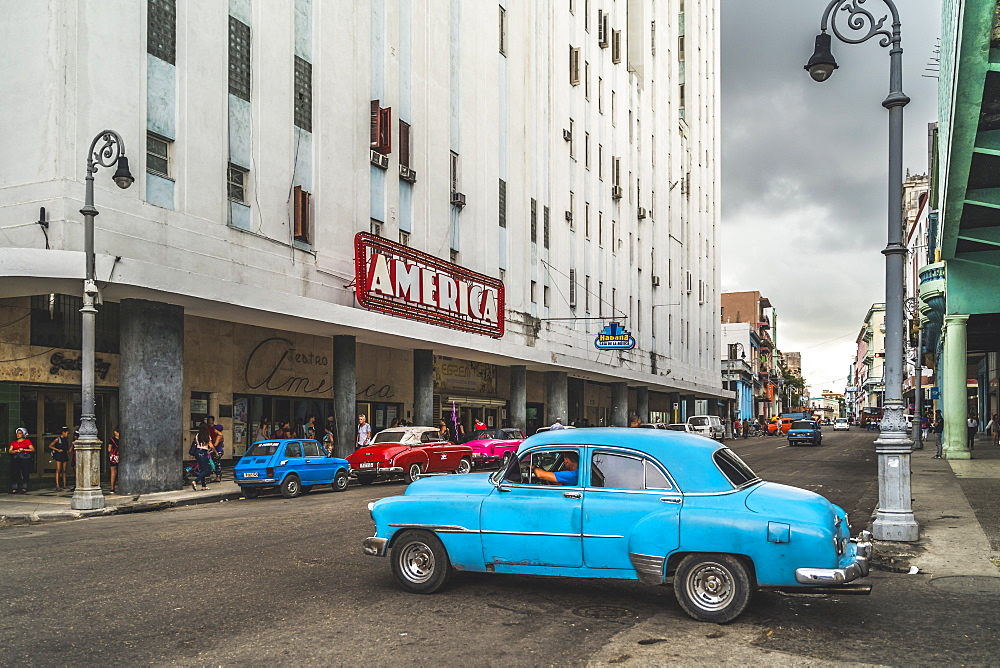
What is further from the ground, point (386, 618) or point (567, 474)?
point (567, 474)

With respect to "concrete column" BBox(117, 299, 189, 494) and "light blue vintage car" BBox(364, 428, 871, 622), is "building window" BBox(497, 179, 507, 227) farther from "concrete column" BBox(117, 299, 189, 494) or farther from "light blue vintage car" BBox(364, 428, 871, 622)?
"light blue vintage car" BBox(364, 428, 871, 622)

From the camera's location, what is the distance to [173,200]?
21.1 m

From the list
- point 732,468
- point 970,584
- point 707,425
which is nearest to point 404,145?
point 732,468

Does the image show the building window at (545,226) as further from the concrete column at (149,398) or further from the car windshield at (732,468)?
the car windshield at (732,468)

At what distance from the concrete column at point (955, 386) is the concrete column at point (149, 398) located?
25.5m

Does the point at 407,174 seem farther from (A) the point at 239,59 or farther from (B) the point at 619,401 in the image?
(B) the point at 619,401

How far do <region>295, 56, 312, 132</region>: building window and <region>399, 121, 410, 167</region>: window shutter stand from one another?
16.0 feet

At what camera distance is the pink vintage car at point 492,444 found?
89.6 ft

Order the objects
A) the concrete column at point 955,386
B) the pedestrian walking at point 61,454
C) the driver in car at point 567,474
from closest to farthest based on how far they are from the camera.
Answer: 1. the driver in car at point 567,474
2. the pedestrian walking at point 61,454
3. the concrete column at point 955,386

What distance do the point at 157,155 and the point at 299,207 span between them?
16.7 ft

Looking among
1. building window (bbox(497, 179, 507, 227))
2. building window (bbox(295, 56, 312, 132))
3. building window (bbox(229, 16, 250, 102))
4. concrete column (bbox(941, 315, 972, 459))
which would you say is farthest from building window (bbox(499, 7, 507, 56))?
concrete column (bbox(941, 315, 972, 459))

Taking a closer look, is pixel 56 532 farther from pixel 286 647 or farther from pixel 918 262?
pixel 918 262

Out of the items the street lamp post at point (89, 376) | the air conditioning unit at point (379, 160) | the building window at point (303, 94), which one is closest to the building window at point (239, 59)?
the building window at point (303, 94)

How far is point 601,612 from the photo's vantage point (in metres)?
7.84
